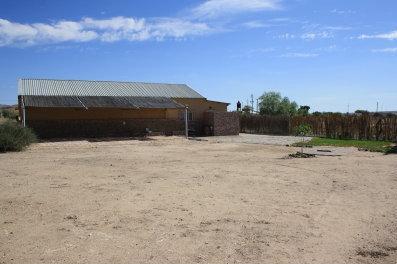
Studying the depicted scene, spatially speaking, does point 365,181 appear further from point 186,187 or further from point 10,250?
point 10,250

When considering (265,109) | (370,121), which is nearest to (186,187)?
(370,121)

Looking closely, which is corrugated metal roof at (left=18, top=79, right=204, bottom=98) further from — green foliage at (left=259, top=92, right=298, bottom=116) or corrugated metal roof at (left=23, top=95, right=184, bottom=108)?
green foliage at (left=259, top=92, right=298, bottom=116)

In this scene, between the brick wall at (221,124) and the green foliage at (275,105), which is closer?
the brick wall at (221,124)

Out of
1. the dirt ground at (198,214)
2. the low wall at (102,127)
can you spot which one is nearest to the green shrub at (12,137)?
the dirt ground at (198,214)

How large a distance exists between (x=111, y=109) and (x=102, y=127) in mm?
1624

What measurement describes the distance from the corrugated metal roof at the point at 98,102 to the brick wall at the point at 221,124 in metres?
3.18

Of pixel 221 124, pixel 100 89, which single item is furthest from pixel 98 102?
pixel 221 124

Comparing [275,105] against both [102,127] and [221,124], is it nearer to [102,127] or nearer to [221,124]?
[221,124]

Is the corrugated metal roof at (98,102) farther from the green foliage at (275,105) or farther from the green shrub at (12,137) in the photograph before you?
the green foliage at (275,105)

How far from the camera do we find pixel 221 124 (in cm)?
3362

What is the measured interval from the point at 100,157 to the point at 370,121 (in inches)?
701

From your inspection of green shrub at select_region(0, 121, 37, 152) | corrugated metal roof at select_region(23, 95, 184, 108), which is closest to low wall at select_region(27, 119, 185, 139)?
corrugated metal roof at select_region(23, 95, 184, 108)

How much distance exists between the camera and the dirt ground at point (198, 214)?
585 cm

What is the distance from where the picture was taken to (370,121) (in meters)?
27.7
